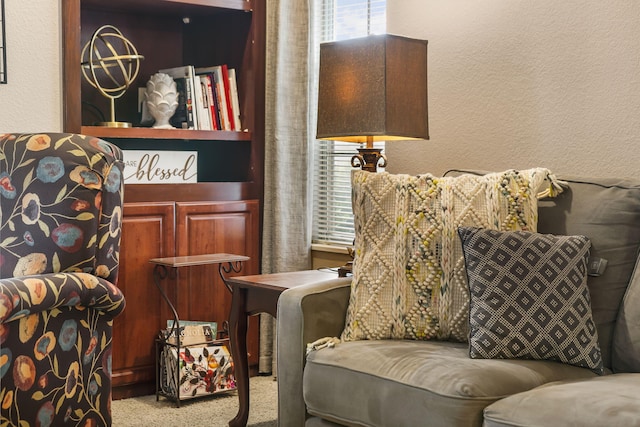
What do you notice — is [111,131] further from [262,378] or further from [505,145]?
[505,145]

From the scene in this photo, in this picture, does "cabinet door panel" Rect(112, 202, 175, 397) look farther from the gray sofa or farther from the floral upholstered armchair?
the gray sofa

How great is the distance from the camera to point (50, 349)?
8.30ft

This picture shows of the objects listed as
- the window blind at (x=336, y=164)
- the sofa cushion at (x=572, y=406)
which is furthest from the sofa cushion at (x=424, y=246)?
the window blind at (x=336, y=164)

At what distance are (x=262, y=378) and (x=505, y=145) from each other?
154cm

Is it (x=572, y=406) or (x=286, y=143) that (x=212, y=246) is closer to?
(x=286, y=143)

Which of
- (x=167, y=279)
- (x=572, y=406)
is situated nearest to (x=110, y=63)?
(x=167, y=279)

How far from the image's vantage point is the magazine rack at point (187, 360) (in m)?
3.44

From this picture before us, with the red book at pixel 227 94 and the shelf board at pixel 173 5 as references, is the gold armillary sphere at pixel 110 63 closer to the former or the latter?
the shelf board at pixel 173 5

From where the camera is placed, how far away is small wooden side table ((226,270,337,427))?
9.57ft

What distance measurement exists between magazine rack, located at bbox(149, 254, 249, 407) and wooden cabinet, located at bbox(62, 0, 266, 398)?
90 millimetres

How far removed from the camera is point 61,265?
103 inches

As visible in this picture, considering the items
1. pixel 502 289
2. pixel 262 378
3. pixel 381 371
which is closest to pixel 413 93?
pixel 502 289

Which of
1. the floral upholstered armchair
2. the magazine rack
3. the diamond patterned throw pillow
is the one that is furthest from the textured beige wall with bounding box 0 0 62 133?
the diamond patterned throw pillow

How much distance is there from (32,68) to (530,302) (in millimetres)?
2145
